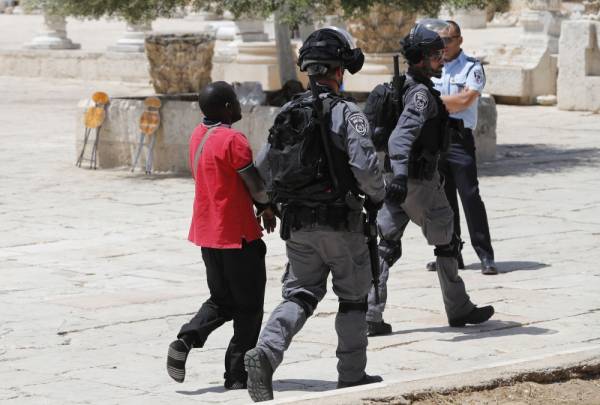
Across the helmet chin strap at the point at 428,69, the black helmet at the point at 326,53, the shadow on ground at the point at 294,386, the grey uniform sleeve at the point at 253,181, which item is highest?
the black helmet at the point at 326,53

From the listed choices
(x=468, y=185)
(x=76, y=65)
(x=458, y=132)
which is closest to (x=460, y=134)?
(x=458, y=132)

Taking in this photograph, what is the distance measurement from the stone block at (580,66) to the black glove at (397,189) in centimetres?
1247

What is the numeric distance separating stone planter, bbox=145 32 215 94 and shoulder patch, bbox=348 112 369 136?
12.1 meters

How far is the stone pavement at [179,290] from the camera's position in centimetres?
645

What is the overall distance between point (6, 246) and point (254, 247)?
4435 mm

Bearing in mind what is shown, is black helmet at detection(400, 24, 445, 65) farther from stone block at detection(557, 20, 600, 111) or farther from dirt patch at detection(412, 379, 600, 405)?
stone block at detection(557, 20, 600, 111)

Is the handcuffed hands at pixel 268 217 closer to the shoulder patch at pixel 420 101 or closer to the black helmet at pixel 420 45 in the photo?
the shoulder patch at pixel 420 101

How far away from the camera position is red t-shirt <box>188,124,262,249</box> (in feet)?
20.0

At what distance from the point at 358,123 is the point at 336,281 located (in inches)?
26.8

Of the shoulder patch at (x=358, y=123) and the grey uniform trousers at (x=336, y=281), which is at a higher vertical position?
the shoulder patch at (x=358, y=123)

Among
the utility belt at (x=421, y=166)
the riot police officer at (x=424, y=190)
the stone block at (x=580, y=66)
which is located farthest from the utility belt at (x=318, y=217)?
the stone block at (x=580, y=66)

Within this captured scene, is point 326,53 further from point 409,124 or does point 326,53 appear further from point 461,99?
point 461,99

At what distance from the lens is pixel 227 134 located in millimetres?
6133

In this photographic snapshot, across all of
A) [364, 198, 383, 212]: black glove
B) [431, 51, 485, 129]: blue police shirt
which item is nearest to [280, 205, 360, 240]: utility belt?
[364, 198, 383, 212]: black glove
